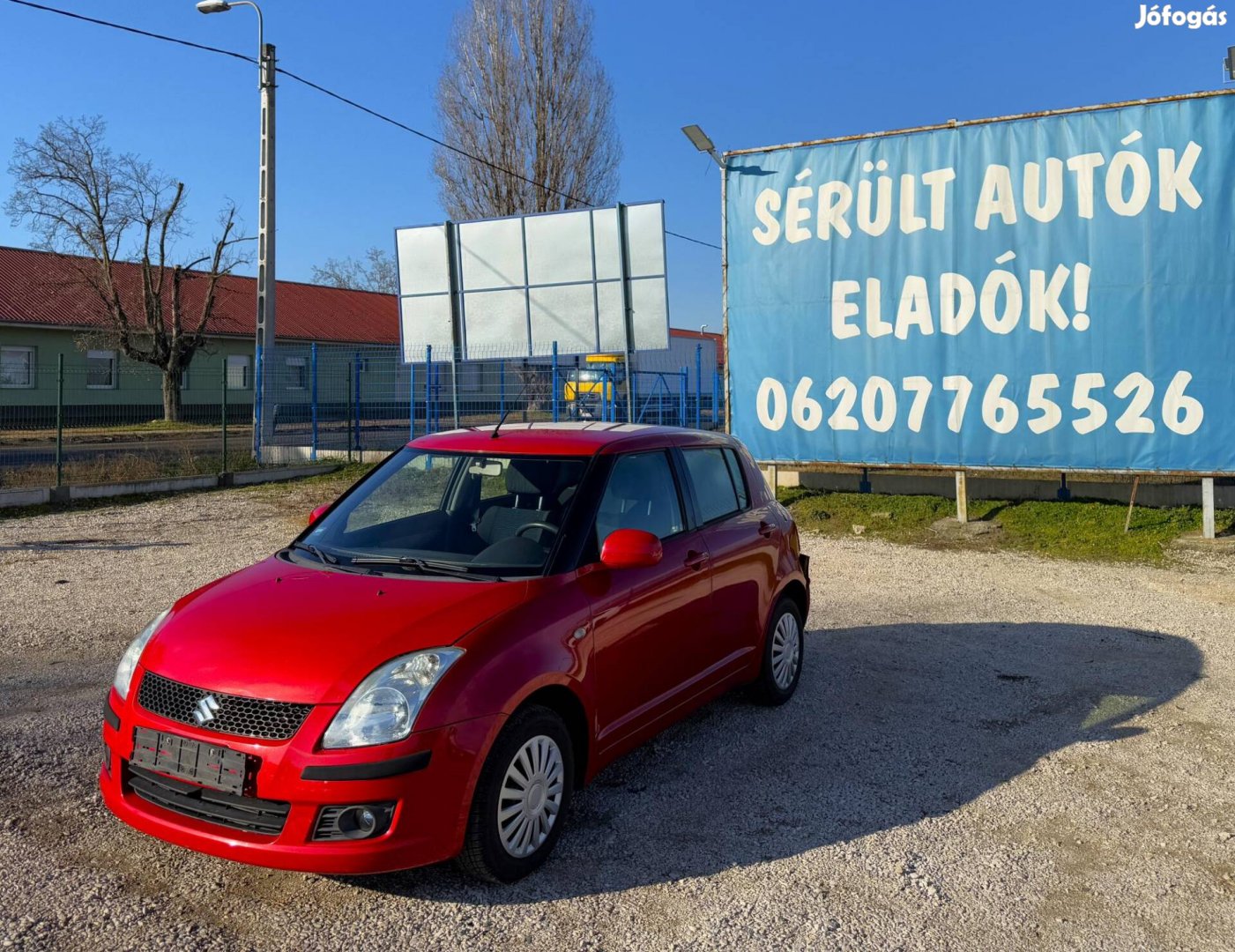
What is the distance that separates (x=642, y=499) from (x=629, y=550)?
0.67 metres

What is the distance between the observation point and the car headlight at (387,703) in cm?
337

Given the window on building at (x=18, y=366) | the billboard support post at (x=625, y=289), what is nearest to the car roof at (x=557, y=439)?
the billboard support post at (x=625, y=289)

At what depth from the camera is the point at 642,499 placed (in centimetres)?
490

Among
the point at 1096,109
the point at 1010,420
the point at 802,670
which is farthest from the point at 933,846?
the point at 1096,109

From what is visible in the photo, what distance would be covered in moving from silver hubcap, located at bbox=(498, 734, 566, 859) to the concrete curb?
12.6 meters

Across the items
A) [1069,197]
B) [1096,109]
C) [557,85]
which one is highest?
[557,85]

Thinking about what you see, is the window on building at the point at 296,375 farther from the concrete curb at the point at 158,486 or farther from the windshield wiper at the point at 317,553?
the windshield wiper at the point at 317,553

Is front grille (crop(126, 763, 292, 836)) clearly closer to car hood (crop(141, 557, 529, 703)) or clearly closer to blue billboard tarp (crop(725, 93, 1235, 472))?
car hood (crop(141, 557, 529, 703))

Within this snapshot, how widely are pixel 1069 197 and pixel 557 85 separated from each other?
84.1 ft

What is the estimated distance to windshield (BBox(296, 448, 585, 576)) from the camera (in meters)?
4.35

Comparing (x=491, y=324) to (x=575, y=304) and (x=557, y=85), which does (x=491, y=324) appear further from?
(x=557, y=85)

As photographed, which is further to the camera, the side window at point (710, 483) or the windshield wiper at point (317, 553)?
the side window at point (710, 483)

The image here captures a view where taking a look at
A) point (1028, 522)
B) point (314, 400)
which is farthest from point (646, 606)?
point (314, 400)

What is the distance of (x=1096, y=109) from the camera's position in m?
11.9
